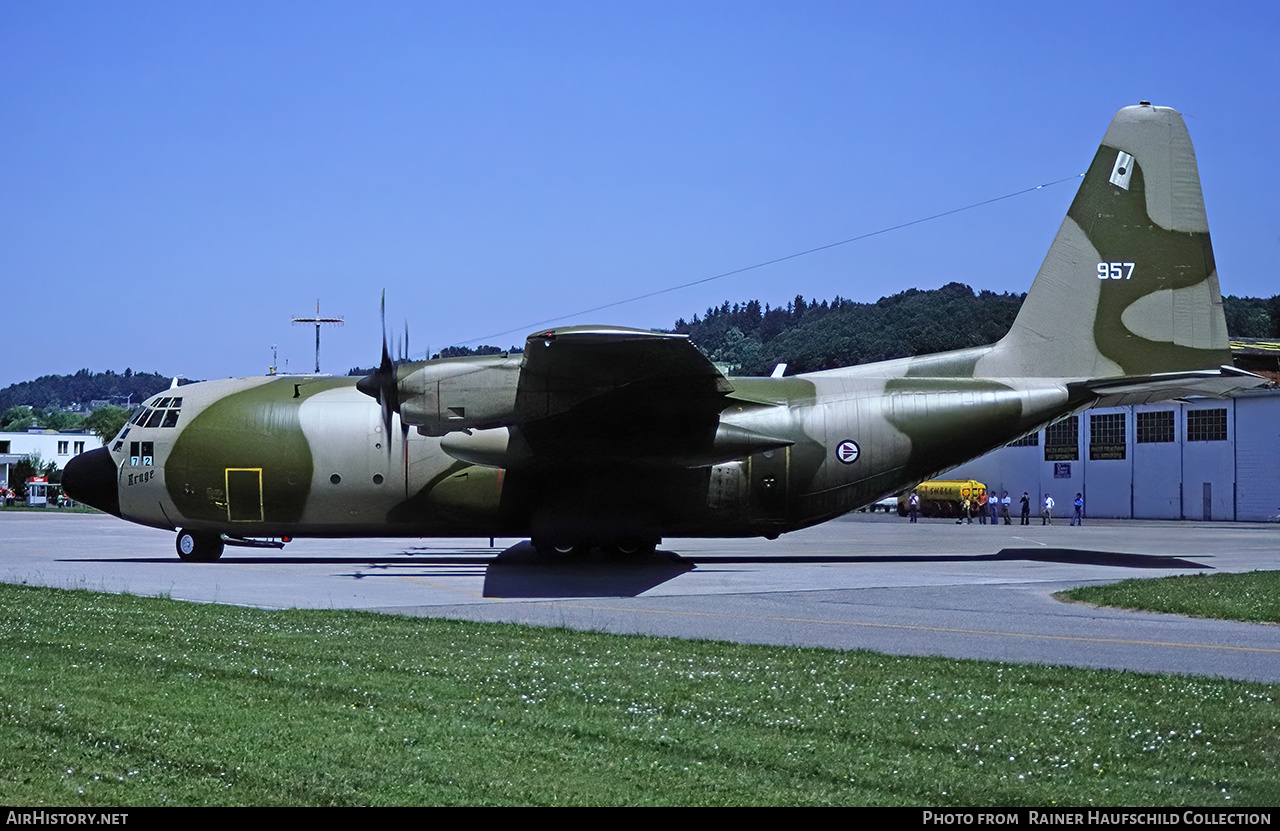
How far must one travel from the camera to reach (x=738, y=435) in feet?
67.9

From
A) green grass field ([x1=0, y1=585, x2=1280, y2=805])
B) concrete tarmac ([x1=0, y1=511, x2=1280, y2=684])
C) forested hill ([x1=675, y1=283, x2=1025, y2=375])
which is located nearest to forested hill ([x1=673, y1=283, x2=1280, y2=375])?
forested hill ([x1=675, y1=283, x2=1025, y2=375])

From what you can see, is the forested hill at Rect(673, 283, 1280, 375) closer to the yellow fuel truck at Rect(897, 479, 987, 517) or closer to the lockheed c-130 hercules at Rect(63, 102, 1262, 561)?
the yellow fuel truck at Rect(897, 479, 987, 517)

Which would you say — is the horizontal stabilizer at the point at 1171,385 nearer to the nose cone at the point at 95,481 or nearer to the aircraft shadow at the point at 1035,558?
the aircraft shadow at the point at 1035,558

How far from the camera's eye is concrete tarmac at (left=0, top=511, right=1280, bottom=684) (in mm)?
11805

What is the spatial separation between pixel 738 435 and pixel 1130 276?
863 centimetres

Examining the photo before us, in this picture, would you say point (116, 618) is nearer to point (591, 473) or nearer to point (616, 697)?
point (616, 697)

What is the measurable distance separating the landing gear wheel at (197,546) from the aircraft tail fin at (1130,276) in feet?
52.7

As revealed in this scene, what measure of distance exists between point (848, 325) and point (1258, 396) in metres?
78.5

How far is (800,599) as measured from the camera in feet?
52.1

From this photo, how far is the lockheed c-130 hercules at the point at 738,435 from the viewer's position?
21.2 m

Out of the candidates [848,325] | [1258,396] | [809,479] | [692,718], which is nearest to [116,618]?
[692,718]

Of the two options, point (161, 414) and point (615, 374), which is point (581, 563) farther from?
point (161, 414)

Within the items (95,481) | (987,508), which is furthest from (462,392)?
(987,508)

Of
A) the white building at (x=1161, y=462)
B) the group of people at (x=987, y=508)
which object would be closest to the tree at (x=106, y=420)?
the group of people at (x=987, y=508)
